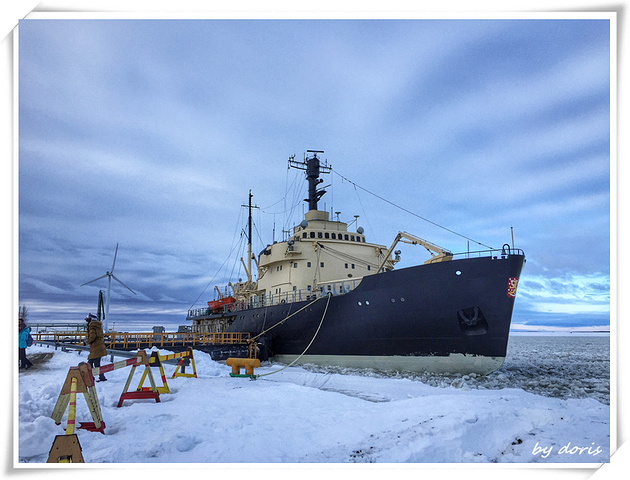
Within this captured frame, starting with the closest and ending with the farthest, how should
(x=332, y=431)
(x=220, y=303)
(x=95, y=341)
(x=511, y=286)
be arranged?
(x=332, y=431), (x=95, y=341), (x=511, y=286), (x=220, y=303)

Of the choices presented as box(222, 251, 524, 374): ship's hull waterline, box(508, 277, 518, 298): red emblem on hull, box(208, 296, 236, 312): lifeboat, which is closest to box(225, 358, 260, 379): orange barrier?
box(222, 251, 524, 374): ship's hull waterline

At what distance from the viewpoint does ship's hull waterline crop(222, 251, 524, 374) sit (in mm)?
12195

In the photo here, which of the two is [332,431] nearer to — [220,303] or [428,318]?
[428,318]

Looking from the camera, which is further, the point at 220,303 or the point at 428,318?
the point at 220,303

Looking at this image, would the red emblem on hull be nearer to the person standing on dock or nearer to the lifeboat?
the person standing on dock

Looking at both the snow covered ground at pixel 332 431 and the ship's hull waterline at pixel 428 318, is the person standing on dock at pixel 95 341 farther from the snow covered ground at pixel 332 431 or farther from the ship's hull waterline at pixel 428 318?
the ship's hull waterline at pixel 428 318

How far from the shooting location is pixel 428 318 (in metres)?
13.0

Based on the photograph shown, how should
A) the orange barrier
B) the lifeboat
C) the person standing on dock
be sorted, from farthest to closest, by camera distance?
the lifeboat
the orange barrier
the person standing on dock

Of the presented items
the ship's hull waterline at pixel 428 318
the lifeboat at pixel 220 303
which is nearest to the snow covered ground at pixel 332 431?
the ship's hull waterline at pixel 428 318

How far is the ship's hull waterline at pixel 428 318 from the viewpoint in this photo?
1220cm

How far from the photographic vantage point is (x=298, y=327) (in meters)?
17.8

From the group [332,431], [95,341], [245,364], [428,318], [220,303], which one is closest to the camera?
[332,431]

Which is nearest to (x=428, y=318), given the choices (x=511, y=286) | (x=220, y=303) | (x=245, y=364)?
(x=511, y=286)

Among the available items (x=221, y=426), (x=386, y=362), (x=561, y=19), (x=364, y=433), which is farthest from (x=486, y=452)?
(x=386, y=362)
